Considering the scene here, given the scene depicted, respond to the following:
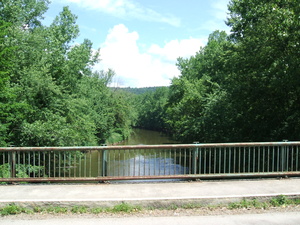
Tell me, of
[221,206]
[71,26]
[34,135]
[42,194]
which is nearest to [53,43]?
[71,26]

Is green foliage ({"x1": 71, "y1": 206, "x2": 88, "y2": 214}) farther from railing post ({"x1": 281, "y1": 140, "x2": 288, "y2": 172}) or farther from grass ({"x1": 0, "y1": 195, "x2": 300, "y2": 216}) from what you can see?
railing post ({"x1": 281, "y1": 140, "x2": 288, "y2": 172})

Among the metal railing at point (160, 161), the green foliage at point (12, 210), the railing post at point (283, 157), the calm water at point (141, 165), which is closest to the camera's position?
the green foliage at point (12, 210)

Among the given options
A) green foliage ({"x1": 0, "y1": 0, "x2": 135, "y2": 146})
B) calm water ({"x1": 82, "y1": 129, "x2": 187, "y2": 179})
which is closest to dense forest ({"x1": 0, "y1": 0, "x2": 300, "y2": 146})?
green foliage ({"x1": 0, "y1": 0, "x2": 135, "y2": 146})

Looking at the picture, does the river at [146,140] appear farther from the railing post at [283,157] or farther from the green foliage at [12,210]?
the green foliage at [12,210]

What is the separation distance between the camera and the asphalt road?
17.6 feet

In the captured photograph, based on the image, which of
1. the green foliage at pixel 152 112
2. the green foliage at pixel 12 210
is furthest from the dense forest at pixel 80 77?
the green foliage at pixel 152 112

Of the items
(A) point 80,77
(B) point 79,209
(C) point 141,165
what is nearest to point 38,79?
(A) point 80,77

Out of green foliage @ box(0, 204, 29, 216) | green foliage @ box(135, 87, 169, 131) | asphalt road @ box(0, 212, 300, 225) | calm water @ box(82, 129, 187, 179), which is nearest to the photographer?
asphalt road @ box(0, 212, 300, 225)

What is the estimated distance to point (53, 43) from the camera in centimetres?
2119

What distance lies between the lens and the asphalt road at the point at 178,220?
537 cm

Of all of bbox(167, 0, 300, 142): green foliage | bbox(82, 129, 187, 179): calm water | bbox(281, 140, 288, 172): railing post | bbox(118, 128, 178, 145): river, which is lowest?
bbox(118, 128, 178, 145): river

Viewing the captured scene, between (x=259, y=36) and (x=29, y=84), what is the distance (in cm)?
1299

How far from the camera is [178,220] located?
18.0ft

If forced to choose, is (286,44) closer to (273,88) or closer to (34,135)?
(273,88)
